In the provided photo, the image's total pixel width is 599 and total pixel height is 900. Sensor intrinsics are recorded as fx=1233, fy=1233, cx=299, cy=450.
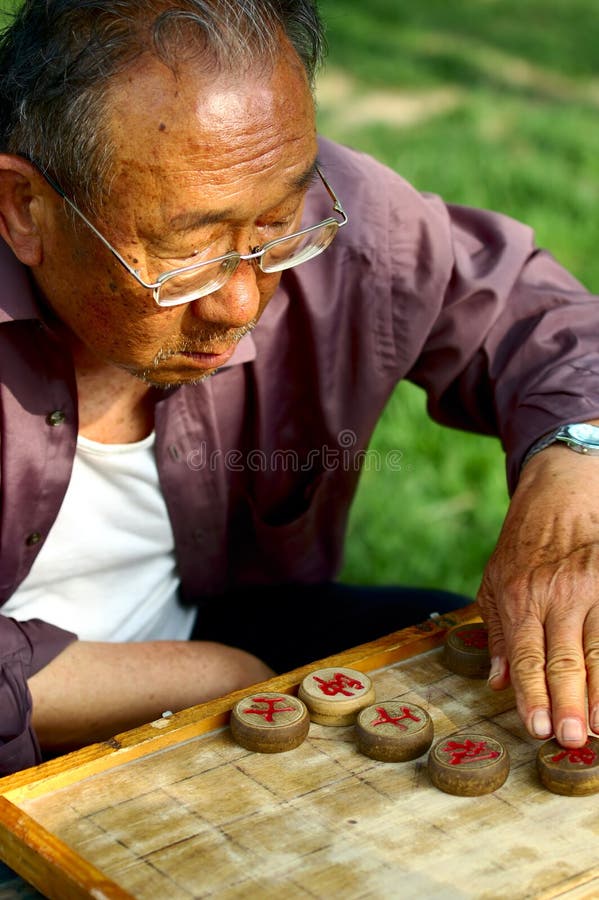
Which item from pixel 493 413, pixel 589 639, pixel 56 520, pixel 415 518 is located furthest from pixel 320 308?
pixel 415 518

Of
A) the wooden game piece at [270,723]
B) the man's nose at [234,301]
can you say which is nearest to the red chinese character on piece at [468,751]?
the wooden game piece at [270,723]

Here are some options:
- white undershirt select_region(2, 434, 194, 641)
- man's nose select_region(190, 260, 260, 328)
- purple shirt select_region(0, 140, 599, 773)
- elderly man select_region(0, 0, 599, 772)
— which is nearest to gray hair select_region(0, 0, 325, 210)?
elderly man select_region(0, 0, 599, 772)

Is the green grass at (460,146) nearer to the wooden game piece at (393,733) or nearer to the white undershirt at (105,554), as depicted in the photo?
the white undershirt at (105,554)

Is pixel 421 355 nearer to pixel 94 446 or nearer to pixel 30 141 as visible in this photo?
pixel 94 446

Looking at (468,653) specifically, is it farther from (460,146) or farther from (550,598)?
(460,146)

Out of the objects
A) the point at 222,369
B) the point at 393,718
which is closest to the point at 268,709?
the point at 393,718

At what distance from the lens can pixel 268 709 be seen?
172 cm

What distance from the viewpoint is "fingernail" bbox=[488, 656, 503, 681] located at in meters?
1.80

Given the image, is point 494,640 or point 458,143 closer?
point 494,640

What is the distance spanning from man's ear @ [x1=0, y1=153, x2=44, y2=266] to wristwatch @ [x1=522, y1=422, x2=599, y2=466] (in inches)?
35.9

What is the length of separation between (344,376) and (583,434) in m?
0.57

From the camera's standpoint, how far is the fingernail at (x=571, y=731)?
5.35 feet

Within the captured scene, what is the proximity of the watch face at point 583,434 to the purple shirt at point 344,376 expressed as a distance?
0.15 feet

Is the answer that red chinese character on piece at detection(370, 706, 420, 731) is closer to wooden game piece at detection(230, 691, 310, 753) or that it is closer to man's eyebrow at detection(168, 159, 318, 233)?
wooden game piece at detection(230, 691, 310, 753)
